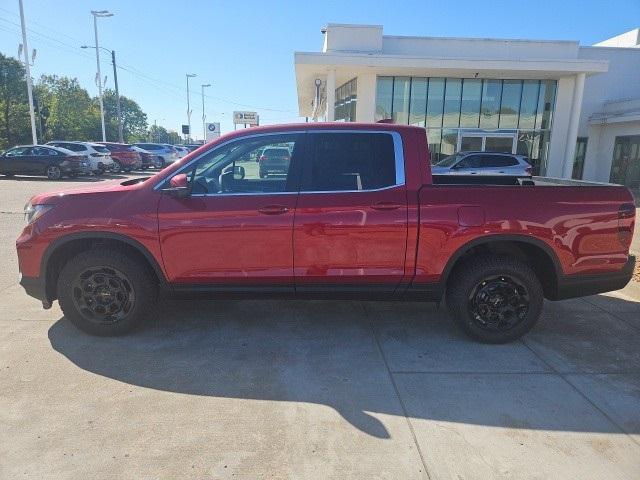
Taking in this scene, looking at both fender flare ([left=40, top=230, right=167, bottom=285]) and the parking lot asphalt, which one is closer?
the parking lot asphalt

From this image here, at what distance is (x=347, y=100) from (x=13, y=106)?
142ft

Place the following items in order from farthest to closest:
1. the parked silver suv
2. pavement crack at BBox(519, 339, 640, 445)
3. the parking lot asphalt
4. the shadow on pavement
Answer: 1. the parked silver suv
2. the shadow on pavement
3. pavement crack at BBox(519, 339, 640, 445)
4. the parking lot asphalt

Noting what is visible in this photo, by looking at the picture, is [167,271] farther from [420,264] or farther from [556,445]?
[556,445]

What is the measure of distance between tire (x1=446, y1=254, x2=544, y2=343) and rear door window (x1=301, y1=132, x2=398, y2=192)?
1097 millimetres

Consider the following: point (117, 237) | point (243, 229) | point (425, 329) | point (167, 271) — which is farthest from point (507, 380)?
point (117, 237)

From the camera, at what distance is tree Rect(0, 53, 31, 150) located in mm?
46812

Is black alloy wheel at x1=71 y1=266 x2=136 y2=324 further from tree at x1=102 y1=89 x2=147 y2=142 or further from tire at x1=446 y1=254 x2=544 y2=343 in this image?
tree at x1=102 y1=89 x2=147 y2=142

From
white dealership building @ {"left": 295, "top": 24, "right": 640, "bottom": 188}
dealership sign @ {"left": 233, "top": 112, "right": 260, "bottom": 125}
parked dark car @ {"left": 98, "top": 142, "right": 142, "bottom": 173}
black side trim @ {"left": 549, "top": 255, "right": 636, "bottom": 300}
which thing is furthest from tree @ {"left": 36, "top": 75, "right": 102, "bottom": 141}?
black side trim @ {"left": 549, "top": 255, "right": 636, "bottom": 300}

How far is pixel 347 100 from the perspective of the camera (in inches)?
842

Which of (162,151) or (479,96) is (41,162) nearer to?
(162,151)

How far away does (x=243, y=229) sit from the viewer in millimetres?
3848

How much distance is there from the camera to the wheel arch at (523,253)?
395 cm

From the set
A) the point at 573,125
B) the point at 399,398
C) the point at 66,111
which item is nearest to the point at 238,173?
the point at 399,398

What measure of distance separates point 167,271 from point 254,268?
2.49ft
